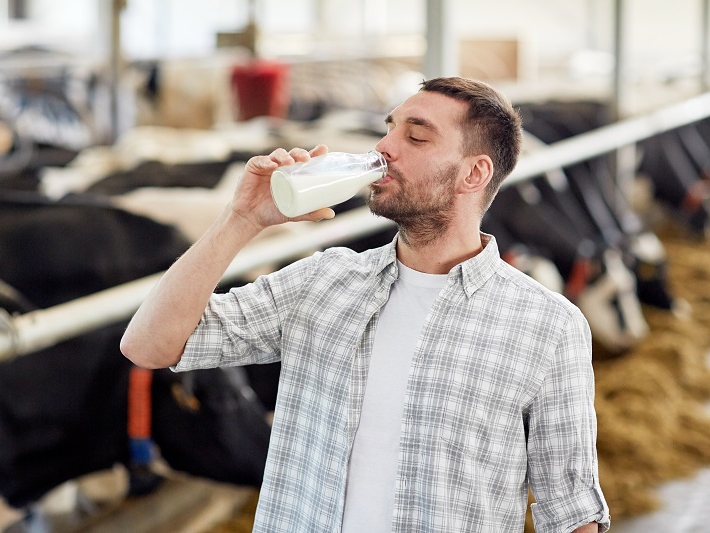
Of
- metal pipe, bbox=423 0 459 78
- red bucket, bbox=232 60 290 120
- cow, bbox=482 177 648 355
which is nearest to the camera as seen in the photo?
metal pipe, bbox=423 0 459 78

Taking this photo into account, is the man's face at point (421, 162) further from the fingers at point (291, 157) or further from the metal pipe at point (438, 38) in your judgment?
the metal pipe at point (438, 38)

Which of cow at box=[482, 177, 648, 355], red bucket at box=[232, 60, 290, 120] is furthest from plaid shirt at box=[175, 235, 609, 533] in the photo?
red bucket at box=[232, 60, 290, 120]

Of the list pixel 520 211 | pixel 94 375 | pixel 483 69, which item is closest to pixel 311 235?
pixel 94 375

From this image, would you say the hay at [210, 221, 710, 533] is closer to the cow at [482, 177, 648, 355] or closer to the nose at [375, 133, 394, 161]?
the cow at [482, 177, 648, 355]

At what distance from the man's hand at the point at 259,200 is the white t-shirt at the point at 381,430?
0.16 m

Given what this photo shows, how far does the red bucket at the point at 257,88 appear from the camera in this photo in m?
6.16

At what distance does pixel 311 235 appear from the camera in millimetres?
2162

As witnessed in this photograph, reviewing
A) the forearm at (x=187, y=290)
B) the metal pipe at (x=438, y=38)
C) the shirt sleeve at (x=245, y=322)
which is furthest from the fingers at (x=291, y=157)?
the metal pipe at (x=438, y=38)

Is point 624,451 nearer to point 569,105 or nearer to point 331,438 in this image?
point 331,438

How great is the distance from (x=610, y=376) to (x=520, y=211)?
0.85m

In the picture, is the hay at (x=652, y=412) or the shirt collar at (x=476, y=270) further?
the hay at (x=652, y=412)

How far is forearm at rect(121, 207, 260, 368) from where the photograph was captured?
1205mm

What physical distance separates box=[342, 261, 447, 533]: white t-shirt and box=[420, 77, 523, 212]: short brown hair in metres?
0.19

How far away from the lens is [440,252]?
1240 mm
